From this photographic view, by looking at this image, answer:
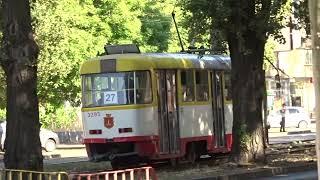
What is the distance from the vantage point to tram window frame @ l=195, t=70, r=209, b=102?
781 inches

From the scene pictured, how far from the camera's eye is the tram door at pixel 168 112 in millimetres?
18203

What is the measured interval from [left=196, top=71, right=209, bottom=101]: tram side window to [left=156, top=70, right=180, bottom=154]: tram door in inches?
47.0

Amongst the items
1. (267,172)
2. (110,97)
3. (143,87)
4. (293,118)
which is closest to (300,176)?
(267,172)

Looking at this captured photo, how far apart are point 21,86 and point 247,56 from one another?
23.2ft

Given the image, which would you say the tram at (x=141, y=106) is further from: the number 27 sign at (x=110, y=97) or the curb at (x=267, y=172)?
the curb at (x=267, y=172)

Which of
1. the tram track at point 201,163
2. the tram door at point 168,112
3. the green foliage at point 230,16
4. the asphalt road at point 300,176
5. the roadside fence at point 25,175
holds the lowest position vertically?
the asphalt road at point 300,176

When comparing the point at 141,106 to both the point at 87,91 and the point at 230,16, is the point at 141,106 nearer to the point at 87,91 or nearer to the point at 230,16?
the point at 87,91

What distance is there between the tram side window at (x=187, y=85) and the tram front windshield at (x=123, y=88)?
4.82 feet

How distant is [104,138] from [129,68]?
196 centimetres

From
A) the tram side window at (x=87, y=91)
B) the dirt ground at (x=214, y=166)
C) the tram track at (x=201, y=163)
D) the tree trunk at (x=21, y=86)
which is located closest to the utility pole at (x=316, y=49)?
the tree trunk at (x=21, y=86)

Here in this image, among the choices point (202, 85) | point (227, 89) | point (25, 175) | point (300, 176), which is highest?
point (202, 85)

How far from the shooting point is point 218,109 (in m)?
20.6

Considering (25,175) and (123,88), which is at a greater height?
(123,88)

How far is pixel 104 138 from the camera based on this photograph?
18.0 m
